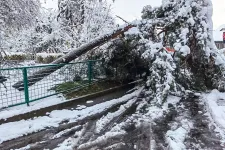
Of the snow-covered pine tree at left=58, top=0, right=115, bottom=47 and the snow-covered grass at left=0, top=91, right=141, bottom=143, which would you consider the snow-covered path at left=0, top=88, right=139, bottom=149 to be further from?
the snow-covered pine tree at left=58, top=0, right=115, bottom=47

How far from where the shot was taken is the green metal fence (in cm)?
558

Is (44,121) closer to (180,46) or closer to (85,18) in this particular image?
(180,46)

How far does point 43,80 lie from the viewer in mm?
6480

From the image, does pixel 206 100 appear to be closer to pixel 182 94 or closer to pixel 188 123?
pixel 182 94

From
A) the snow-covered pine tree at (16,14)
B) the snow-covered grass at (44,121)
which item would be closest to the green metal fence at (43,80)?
the snow-covered grass at (44,121)

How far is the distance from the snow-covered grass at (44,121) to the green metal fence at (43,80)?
26.5 inches

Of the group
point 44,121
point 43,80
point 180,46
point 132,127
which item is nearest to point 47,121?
point 44,121

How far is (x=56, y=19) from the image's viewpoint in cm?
1445

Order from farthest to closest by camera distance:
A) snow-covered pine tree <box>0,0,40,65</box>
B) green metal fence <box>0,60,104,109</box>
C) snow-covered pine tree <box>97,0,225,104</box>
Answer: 1. snow-covered pine tree <box>0,0,40,65</box>
2. snow-covered pine tree <box>97,0,225,104</box>
3. green metal fence <box>0,60,104,109</box>

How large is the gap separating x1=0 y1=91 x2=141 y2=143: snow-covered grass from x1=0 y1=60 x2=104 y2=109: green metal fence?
→ 67cm

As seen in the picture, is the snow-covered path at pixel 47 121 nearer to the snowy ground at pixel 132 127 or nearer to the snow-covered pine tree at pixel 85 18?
the snowy ground at pixel 132 127

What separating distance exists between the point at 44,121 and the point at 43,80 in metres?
1.66

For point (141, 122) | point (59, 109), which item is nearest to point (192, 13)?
point (141, 122)

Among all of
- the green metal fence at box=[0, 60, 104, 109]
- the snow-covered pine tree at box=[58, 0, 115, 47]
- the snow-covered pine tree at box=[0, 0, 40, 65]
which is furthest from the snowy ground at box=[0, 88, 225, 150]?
the snow-covered pine tree at box=[58, 0, 115, 47]
